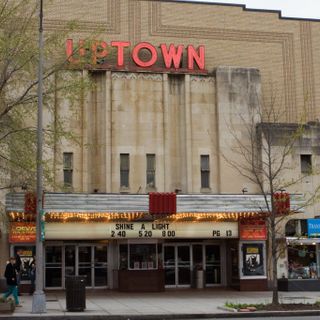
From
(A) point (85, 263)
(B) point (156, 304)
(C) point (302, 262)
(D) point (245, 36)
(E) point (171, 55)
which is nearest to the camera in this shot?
(B) point (156, 304)

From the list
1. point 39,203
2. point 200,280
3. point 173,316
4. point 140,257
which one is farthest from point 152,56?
point 173,316

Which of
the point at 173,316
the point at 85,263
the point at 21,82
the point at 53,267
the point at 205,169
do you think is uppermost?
the point at 21,82

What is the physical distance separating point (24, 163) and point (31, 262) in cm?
959

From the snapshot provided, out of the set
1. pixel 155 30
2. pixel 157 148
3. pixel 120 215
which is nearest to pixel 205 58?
pixel 155 30

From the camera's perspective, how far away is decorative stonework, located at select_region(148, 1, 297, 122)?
36562 mm

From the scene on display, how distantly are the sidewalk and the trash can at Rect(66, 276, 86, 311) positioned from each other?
362 millimetres

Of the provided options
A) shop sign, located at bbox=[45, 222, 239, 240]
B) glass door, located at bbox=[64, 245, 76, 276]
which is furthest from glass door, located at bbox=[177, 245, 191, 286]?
glass door, located at bbox=[64, 245, 76, 276]

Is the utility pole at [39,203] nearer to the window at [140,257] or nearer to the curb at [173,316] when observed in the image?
the curb at [173,316]

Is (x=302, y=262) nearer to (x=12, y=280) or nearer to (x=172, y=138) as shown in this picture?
(x=172, y=138)

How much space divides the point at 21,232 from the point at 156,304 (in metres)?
8.29

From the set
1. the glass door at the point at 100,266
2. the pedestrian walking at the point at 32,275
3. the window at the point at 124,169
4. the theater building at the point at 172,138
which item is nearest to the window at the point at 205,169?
the theater building at the point at 172,138

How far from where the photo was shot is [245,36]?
37531 mm

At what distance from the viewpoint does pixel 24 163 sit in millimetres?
23047

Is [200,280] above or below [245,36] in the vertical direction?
below
